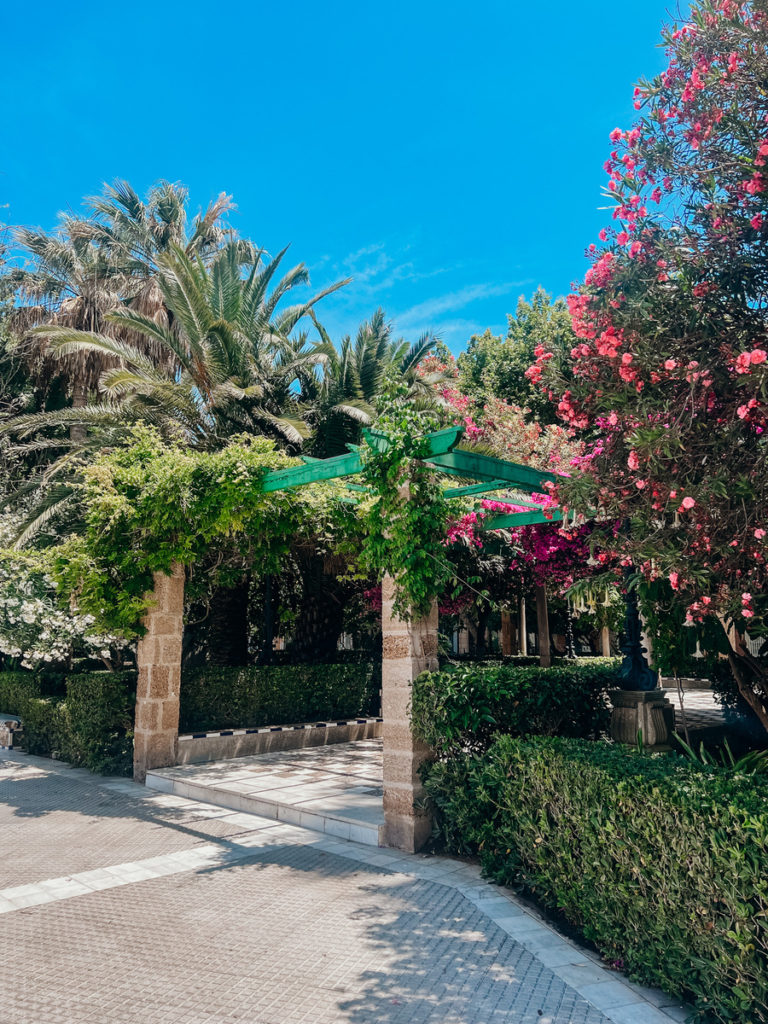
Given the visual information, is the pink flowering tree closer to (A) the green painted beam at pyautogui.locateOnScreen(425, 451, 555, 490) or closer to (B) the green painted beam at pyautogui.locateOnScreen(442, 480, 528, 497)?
(A) the green painted beam at pyautogui.locateOnScreen(425, 451, 555, 490)

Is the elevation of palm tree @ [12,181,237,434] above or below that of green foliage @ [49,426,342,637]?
above

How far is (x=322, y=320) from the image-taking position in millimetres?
14047

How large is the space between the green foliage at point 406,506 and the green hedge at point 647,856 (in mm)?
1527

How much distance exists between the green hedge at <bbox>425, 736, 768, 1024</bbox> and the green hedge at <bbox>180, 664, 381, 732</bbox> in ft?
22.2

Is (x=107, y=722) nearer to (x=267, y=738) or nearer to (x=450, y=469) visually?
(x=267, y=738)

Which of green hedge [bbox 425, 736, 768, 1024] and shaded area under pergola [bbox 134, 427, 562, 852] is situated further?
shaded area under pergola [bbox 134, 427, 562, 852]

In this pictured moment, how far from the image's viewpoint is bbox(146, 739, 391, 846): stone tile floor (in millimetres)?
6773

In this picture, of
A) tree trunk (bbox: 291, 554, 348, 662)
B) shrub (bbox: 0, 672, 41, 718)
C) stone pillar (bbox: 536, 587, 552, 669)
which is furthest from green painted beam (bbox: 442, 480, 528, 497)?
shrub (bbox: 0, 672, 41, 718)

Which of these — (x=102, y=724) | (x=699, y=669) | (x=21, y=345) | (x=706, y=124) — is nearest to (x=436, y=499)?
(x=706, y=124)

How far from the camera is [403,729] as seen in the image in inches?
241

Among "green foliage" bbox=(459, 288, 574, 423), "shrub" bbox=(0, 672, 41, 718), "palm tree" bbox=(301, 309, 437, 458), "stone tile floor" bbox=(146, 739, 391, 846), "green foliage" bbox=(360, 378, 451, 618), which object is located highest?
"green foliage" bbox=(459, 288, 574, 423)

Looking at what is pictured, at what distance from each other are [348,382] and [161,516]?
5034mm

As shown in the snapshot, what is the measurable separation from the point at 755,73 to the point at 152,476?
6.88 m

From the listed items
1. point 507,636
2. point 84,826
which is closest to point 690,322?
point 84,826
